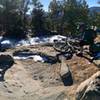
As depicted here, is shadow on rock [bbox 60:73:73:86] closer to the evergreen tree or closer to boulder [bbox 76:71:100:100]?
boulder [bbox 76:71:100:100]

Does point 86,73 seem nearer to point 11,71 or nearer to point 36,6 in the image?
point 11,71

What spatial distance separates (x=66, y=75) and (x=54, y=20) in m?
29.5

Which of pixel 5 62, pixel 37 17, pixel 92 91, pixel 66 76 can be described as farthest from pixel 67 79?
pixel 37 17

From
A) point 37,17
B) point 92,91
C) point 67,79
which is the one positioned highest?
point 92,91

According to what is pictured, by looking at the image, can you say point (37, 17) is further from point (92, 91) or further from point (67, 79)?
point (92, 91)

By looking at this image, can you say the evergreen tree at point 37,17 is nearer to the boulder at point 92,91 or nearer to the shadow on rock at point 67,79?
the shadow on rock at point 67,79

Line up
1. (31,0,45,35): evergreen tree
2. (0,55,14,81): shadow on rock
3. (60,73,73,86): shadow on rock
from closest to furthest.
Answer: (60,73,73,86): shadow on rock, (0,55,14,81): shadow on rock, (31,0,45,35): evergreen tree

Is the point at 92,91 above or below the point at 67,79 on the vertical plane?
above

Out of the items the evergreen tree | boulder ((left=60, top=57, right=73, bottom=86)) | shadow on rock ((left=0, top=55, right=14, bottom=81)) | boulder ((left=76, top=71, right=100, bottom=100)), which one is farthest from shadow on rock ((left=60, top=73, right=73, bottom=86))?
the evergreen tree

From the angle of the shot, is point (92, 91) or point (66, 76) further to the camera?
point (66, 76)

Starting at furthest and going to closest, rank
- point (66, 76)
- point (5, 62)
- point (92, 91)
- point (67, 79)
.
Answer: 1. point (5, 62)
2. point (66, 76)
3. point (67, 79)
4. point (92, 91)

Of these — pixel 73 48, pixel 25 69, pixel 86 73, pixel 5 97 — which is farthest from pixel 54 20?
pixel 5 97

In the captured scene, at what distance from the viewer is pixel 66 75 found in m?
13.9

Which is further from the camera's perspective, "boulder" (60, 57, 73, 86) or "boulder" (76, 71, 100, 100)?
"boulder" (60, 57, 73, 86)
